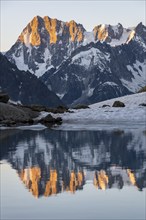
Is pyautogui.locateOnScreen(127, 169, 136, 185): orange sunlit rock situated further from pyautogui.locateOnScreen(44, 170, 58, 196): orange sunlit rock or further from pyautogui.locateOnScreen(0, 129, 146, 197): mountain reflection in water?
pyautogui.locateOnScreen(44, 170, 58, 196): orange sunlit rock

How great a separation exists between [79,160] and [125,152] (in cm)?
388

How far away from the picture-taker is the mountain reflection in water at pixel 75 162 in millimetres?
19969

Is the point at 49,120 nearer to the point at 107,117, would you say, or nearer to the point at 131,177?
the point at 107,117

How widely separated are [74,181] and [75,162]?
18.1 feet

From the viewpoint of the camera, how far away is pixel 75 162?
26109mm

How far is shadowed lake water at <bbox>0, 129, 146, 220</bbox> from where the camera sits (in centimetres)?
1576

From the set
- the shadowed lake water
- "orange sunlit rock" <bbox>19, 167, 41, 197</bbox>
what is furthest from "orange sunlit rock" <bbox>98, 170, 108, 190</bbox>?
"orange sunlit rock" <bbox>19, 167, 41, 197</bbox>

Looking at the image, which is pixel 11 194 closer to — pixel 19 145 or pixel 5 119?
pixel 19 145

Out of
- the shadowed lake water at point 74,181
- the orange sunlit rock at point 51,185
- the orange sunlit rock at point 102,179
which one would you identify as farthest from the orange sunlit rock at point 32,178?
the orange sunlit rock at point 102,179

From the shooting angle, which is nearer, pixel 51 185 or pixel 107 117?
pixel 51 185

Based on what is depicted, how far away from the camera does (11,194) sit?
59.9 ft

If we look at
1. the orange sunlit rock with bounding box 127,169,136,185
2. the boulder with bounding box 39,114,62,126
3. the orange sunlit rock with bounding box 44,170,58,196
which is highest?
the boulder with bounding box 39,114,62,126

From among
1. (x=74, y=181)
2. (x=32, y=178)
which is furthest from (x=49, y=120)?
(x=74, y=181)

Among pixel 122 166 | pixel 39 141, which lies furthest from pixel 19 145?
pixel 122 166
